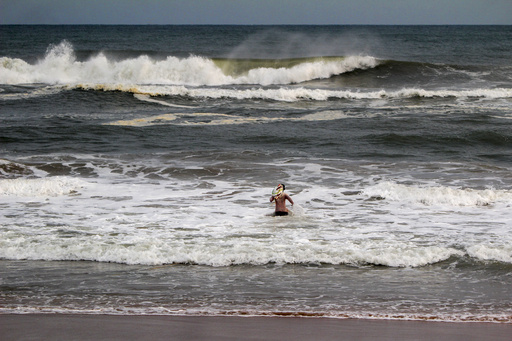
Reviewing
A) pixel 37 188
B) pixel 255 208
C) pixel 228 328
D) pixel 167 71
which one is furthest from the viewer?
pixel 167 71

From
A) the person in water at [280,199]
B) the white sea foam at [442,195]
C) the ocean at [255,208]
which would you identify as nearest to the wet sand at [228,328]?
the ocean at [255,208]

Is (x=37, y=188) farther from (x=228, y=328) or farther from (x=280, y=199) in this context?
(x=228, y=328)

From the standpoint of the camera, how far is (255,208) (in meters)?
10.3

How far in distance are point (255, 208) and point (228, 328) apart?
4.87 m

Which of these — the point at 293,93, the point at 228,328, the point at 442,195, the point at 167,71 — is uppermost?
the point at 167,71

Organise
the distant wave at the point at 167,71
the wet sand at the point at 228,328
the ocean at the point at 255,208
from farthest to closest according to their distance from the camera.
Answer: the distant wave at the point at 167,71
the ocean at the point at 255,208
the wet sand at the point at 228,328

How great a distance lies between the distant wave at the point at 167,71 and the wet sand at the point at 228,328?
26925 millimetres

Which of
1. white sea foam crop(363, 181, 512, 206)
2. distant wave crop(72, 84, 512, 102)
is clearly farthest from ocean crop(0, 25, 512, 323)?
distant wave crop(72, 84, 512, 102)

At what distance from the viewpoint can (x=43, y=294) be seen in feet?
21.0

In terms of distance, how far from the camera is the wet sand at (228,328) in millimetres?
5309

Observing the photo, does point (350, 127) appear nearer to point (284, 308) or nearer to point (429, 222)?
point (429, 222)

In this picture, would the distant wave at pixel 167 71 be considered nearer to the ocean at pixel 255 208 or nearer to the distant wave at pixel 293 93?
the distant wave at pixel 293 93

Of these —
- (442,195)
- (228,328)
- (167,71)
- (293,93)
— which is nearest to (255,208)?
(442,195)

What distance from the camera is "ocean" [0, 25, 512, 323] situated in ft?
21.2
